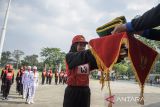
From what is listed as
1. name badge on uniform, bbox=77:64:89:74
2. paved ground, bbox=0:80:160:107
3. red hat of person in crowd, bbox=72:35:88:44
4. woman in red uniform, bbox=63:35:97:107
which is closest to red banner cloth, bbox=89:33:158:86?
red hat of person in crowd, bbox=72:35:88:44

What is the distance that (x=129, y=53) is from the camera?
3.46 m

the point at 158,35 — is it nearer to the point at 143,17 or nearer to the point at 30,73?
the point at 143,17

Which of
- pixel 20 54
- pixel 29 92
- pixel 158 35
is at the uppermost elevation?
pixel 20 54

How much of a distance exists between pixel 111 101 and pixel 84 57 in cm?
92

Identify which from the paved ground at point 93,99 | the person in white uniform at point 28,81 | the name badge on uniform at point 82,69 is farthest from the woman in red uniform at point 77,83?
the person in white uniform at point 28,81

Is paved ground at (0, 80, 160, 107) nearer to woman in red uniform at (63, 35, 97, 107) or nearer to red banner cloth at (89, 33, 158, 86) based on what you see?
woman in red uniform at (63, 35, 97, 107)

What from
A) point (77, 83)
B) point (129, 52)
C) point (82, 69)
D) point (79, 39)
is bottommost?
point (77, 83)

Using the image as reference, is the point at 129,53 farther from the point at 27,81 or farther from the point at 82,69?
the point at 27,81

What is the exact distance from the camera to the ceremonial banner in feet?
11.3

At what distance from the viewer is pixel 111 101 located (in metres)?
3.71

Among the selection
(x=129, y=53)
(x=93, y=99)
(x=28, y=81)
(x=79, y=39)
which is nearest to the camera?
(x=129, y=53)

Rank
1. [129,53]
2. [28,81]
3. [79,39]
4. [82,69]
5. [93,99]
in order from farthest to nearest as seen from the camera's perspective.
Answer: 1. [93,99]
2. [28,81]
3. [82,69]
4. [79,39]
5. [129,53]

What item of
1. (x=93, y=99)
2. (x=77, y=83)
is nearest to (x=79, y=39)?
(x=77, y=83)

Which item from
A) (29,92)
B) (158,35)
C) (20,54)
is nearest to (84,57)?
(158,35)
